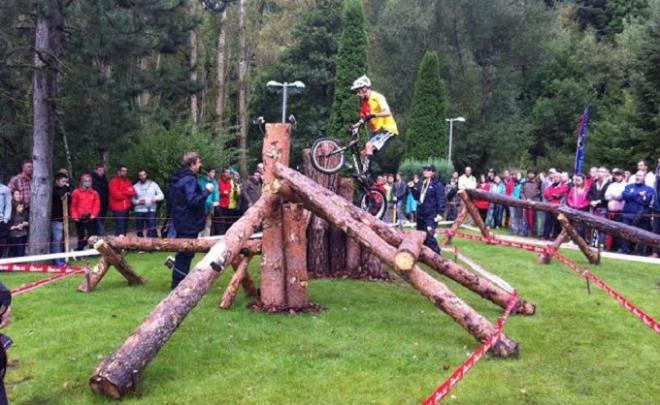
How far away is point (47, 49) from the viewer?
41.8 feet

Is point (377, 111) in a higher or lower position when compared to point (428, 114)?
lower

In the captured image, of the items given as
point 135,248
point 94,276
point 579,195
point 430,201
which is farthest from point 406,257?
point 579,195

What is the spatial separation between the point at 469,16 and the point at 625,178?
26.2m

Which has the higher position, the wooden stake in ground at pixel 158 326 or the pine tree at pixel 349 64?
the pine tree at pixel 349 64

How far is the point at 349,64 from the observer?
29875 millimetres

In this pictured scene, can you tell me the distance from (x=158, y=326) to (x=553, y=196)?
42.7ft

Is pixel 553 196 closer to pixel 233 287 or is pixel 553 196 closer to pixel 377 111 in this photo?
pixel 377 111

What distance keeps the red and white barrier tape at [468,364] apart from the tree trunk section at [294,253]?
A: 2.56 m

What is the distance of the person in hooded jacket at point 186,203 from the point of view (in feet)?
30.2

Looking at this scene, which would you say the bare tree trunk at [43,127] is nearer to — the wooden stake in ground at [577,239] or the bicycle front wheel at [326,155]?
the bicycle front wheel at [326,155]

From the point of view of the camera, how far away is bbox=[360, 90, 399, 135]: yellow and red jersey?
1050cm

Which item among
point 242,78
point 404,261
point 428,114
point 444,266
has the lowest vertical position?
point 444,266

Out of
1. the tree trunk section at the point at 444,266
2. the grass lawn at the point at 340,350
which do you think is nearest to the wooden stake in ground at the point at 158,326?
the grass lawn at the point at 340,350

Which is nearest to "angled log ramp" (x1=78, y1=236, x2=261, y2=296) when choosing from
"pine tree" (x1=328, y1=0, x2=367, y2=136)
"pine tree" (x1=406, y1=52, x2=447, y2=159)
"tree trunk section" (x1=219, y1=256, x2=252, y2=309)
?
"tree trunk section" (x1=219, y1=256, x2=252, y2=309)
